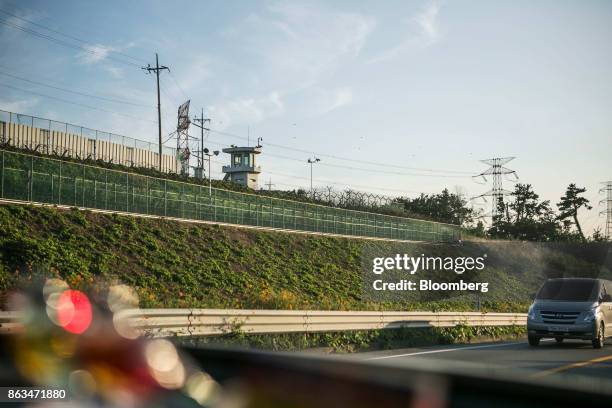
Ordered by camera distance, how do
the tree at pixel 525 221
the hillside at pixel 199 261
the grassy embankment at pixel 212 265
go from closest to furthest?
1. the grassy embankment at pixel 212 265
2. the hillside at pixel 199 261
3. the tree at pixel 525 221

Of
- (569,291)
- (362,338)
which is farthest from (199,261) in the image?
(569,291)

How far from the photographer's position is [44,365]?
1.42m

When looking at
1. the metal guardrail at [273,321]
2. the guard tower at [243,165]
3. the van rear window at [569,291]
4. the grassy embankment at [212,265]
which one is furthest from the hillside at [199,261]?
the guard tower at [243,165]

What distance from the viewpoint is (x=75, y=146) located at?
196 feet

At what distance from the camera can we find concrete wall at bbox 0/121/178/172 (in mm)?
53750

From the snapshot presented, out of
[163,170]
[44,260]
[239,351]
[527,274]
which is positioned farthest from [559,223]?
[239,351]

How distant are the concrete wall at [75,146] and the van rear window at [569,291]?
41791 millimetres

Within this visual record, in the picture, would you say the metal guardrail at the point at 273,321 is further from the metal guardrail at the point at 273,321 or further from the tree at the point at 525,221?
the tree at the point at 525,221

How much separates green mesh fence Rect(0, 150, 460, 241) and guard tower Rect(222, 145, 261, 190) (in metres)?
49.3

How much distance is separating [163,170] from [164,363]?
70.4 metres

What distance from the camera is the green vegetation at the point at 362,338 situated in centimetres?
1567

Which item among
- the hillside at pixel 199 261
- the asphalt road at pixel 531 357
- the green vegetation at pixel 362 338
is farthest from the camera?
the hillside at pixel 199 261

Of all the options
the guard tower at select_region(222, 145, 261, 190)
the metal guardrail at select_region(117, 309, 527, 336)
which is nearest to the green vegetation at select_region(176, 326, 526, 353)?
the metal guardrail at select_region(117, 309, 527, 336)

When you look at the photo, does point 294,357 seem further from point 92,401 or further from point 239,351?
point 92,401
